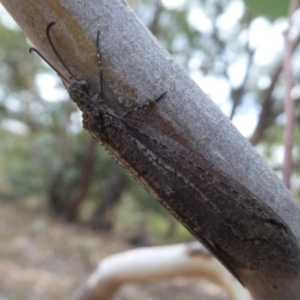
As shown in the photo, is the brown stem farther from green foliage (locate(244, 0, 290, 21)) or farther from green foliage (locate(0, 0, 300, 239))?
green foliage (locate(0, 0, 300, 239))

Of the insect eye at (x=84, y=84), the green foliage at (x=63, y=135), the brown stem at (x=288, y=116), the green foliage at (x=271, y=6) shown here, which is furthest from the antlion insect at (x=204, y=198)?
the green foliage at (x=63, y=135)

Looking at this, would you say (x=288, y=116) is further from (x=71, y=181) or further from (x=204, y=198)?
(x=71, y=181)

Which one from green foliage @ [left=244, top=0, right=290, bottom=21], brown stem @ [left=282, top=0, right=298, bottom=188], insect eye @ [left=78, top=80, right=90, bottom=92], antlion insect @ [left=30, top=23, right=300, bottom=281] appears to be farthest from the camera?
green foliage @ [left=244, top=0, right=290, bottom=21]

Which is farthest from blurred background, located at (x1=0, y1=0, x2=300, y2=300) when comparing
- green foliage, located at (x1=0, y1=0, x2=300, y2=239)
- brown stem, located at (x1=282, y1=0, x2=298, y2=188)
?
brown stem, located at (x1=282, y1=0, x2=298, y2=188)

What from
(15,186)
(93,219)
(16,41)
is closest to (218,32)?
(93,219)

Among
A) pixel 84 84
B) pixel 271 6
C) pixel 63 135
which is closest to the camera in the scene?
pixel 84 84

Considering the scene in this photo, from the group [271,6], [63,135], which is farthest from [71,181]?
[271,6]

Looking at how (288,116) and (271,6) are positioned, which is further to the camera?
(271,6)

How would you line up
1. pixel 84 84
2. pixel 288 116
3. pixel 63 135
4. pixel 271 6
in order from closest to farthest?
pixel 84 84
pixel 288 116
pixel 271 6
pixel 63 135

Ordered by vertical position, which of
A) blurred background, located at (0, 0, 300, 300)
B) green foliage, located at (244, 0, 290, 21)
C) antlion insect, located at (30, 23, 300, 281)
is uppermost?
blurred background, located at (0, 0, 300, 300)

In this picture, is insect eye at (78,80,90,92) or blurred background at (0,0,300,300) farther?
blurred background at (0,0,300,300)
